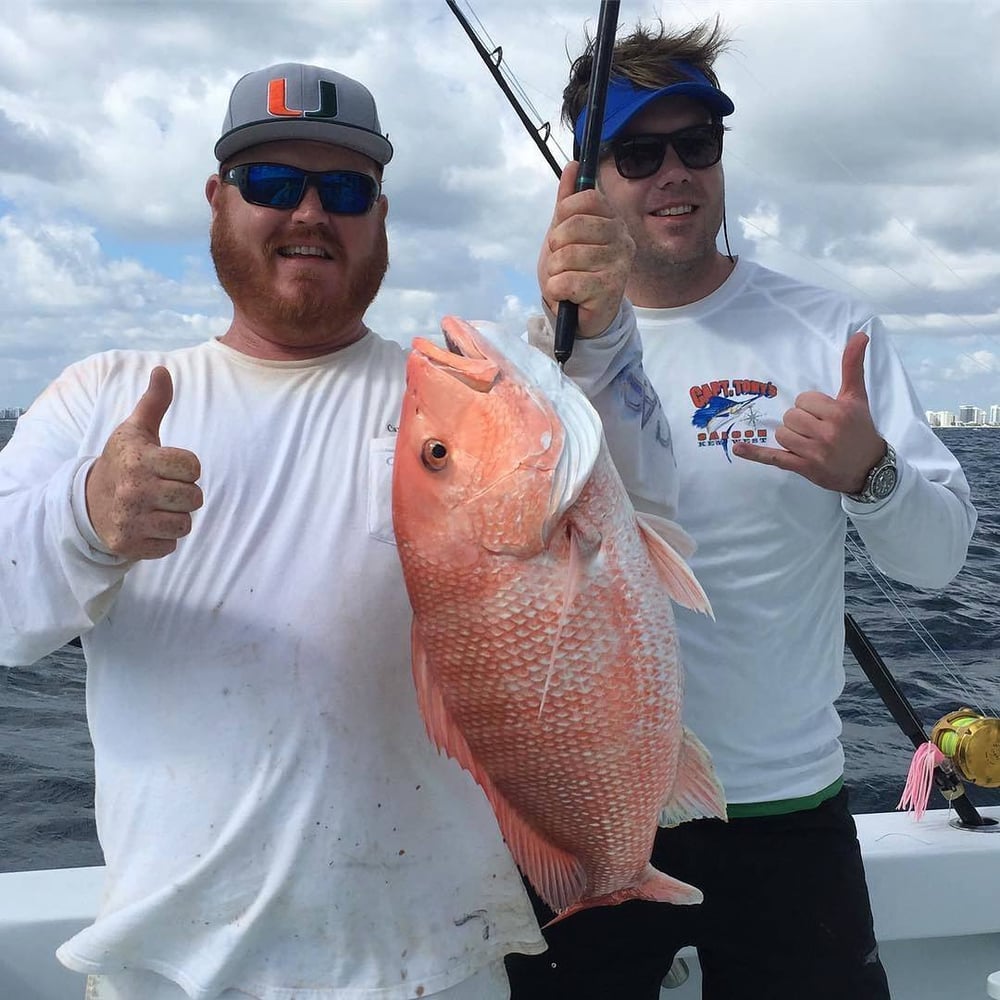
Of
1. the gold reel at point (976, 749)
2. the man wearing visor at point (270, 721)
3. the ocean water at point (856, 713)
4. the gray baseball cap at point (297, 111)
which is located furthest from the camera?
the ocean water at point (856, 713)

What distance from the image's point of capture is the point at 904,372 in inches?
96.2

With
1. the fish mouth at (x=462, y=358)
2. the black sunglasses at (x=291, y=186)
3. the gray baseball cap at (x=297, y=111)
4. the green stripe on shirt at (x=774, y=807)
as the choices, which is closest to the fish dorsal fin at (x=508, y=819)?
the fish mouth at (x=462, y=358)

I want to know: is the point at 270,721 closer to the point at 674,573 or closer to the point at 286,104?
the point at 674,573

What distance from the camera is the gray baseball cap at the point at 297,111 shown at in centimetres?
207

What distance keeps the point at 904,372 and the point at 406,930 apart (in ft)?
5.65

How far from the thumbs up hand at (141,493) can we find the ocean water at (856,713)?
232 cm

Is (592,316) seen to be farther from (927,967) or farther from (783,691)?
(927,967)

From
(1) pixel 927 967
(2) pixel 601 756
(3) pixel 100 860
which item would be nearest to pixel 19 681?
(3) pixel 100 860

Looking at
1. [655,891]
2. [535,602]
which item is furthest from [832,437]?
[655,891]

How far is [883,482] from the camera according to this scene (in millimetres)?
2041

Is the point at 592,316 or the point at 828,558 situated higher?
the point at 592,316

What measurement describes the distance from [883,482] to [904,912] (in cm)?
176

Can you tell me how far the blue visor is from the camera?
2.42m

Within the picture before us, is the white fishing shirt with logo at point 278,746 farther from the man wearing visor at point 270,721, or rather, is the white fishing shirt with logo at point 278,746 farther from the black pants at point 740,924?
the black pants at point 740,924
